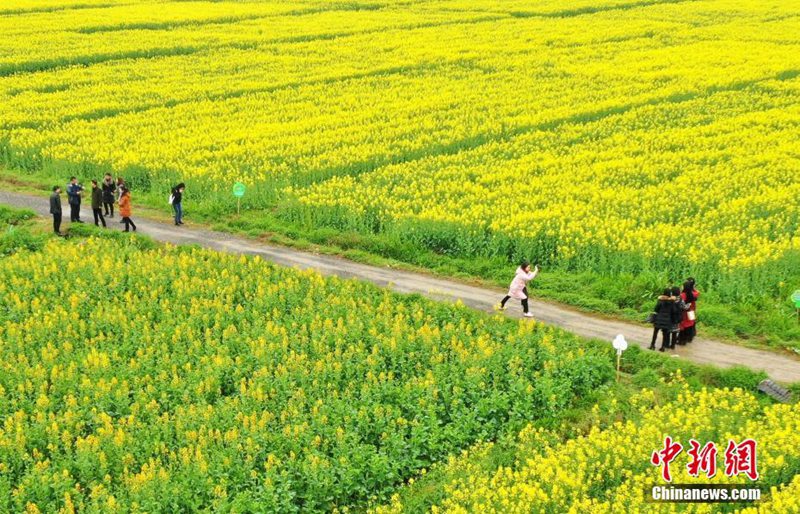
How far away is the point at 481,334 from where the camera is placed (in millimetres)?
18734

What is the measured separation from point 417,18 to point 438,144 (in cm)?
4073

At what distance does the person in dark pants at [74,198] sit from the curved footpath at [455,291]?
1.16 feet

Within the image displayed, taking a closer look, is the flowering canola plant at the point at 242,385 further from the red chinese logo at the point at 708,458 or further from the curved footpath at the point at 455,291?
the red chinese logo at the point at 708,458

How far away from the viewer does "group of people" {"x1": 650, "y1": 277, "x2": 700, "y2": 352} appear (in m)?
18.2

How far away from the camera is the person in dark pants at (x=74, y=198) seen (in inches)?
1058

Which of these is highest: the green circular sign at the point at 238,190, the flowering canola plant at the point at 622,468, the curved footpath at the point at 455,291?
the green circular sign at the point at 238,190

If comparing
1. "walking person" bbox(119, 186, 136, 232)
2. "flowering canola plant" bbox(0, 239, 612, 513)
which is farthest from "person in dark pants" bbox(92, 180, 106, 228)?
"flowering canola plant" bbox(0, 239, 612, 513)

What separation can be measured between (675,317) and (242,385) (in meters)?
8.20

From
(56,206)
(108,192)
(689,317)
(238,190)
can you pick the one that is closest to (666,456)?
(689,317)

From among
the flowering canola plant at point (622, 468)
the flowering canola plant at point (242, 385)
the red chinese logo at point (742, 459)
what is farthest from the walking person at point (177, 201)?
the red chinese logo at point (742, 459)

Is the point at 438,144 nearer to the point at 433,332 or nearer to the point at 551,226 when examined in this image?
the point at 551,226

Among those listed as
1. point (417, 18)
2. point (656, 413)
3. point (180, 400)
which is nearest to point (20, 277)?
point (180, 400)

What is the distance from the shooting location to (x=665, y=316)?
1820cm

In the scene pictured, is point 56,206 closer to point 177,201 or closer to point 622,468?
point 177,201
